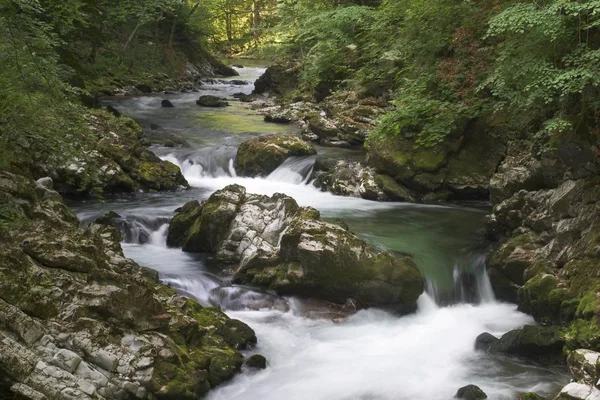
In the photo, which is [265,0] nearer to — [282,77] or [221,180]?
[282,77]

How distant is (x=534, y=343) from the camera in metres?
8.55

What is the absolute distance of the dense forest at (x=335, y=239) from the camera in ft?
23.0

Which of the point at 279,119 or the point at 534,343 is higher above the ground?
the point at 279,119

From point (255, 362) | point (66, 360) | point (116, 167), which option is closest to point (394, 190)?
point (116, 167)

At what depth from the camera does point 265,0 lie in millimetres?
51875

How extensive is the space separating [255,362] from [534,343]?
3841 millimetres

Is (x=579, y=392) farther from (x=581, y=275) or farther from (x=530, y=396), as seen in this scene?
(x=581, y=275)

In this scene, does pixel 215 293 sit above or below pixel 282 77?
below

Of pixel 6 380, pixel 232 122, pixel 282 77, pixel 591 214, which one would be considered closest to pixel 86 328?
pixel 6 380

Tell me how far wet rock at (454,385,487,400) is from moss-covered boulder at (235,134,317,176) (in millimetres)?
11217

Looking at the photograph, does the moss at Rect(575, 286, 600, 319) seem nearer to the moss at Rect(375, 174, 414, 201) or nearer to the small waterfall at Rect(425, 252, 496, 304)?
the small waterfall at Rect(425, 252, 496, 304)

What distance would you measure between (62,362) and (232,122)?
18.9m

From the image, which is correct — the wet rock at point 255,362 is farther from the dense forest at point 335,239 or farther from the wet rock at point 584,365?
the wet rock at point 584,365

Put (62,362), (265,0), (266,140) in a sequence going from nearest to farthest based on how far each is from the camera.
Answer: (62,362) → (266,140) → (265,0)
